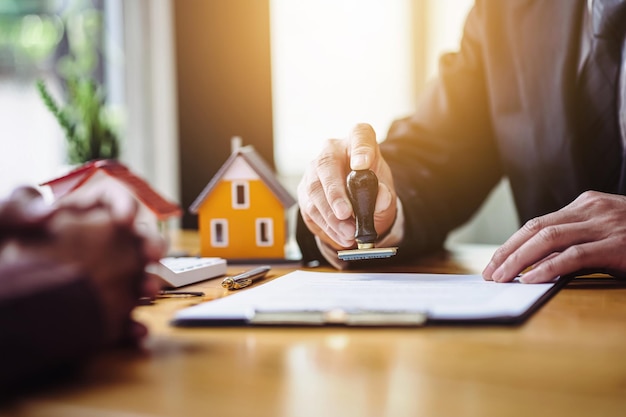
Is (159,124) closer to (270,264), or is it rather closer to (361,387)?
(270,264)

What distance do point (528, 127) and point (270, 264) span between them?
628 mm

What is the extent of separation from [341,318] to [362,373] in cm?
12

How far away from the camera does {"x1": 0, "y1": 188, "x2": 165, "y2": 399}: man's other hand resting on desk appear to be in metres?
0.41

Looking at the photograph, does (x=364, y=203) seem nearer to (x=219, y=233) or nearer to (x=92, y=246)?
(x=219, y=233)

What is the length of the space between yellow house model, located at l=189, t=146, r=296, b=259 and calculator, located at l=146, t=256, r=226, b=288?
14 cm

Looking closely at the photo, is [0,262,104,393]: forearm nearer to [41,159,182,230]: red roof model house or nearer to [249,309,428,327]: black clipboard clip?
[249,309,428,327]: black clipboard clip

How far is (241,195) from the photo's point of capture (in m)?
1.12

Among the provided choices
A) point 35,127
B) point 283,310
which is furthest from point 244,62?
point 283,310

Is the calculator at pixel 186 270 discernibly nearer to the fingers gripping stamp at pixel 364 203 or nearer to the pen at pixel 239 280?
the pen at pixel 239 280

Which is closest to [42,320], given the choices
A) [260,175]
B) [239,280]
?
[239,280]

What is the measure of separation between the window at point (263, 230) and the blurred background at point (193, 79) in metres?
0.77

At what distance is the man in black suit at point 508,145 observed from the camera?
2.98 feet

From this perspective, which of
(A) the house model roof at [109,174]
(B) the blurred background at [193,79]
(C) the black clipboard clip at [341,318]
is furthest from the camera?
(B) the blurred background at [193,79]

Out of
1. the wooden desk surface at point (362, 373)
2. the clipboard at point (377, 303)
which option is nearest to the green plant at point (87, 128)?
the clipboard at point (377, 303)
